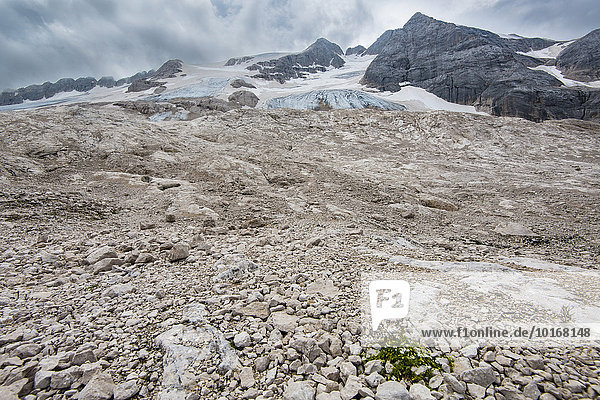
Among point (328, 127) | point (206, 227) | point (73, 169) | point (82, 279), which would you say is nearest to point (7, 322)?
point (82, 279)

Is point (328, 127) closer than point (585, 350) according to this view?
No

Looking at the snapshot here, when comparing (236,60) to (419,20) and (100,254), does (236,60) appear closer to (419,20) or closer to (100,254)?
(419,20)

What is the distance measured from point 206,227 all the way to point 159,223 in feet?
5.00

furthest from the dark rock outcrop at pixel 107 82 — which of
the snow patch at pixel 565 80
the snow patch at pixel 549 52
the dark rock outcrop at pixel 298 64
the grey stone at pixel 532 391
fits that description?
the snow patch at pixel 549 52

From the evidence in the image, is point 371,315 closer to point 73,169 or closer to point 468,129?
point 73,169

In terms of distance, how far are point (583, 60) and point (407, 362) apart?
153 m

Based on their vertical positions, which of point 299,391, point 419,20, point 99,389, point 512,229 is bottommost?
point 512,229

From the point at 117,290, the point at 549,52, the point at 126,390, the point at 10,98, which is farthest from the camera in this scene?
the point at 10,98

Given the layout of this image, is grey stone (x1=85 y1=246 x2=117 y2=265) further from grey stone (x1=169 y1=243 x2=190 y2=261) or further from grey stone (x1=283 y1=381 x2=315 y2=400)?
grey stone (x1=283 y1=381 x2=315 y2=400)

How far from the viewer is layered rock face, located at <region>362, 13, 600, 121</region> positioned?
75.2 meters

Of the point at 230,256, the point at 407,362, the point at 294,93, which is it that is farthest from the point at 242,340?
the point at 294,93

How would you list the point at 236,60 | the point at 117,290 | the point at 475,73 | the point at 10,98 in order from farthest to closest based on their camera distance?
the point at 236,60 → the point at 10,98 → the point at 475,73 → the point at 117,290

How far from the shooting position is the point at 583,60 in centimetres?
10012

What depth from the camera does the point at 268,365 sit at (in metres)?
2.85
